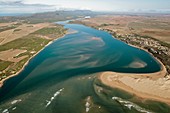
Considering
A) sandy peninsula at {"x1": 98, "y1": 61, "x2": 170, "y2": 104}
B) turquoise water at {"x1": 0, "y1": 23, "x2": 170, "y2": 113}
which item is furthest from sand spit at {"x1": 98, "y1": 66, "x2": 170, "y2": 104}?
turquoise water at {"x1": 0, "y1": 23, "x2": 170, "y2": 113}

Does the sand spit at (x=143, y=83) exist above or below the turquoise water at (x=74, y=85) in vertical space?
above

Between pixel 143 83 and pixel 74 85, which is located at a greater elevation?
pixel 143 83

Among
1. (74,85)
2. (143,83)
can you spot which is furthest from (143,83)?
(74,85)

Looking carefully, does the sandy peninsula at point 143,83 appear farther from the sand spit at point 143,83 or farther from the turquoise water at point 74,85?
the turquoise water at point 74,85

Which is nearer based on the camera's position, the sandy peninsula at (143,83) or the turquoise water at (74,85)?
the turquoise water at (74,85)

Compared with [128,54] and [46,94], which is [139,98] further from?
[128,54]

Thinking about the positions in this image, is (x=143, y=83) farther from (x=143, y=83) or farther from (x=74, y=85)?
(x=74, y=85)

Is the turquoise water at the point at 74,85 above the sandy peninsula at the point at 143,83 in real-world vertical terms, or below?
below

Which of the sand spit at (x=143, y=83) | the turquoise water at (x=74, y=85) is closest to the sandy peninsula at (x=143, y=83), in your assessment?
the sand spit at (x=143, y=83)
